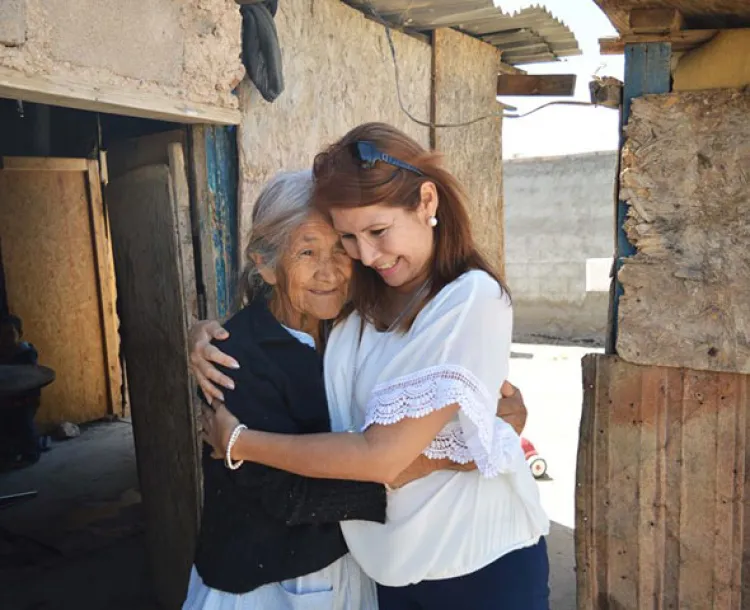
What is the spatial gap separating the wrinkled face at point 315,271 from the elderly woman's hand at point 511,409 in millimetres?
506

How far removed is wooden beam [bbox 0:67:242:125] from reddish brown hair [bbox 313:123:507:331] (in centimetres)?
133

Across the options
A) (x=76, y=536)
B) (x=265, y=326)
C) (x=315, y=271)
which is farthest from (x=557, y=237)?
(x=265, y=326)

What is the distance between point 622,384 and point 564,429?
4755mm

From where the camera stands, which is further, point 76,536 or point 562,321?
point 562,321

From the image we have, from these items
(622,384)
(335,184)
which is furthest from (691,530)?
(335,184)

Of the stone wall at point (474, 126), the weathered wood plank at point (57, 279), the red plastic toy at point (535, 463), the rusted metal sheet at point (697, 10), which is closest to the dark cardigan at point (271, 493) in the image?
the rusted metal sheet at point (697, 10)

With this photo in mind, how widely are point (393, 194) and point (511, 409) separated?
26.8 inches

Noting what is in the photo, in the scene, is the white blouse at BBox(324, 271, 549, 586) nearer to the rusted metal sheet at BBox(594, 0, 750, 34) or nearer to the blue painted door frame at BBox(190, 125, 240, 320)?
the rusted metal sheet at BBox(594, 0, 750, 34)

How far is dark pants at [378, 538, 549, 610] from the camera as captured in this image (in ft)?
5.07

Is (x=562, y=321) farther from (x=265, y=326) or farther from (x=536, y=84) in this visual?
(x=265, y=326)

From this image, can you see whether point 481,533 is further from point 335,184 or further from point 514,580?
point 335,184

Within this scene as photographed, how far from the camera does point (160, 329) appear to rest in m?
3.27

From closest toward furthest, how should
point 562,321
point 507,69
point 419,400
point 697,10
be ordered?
1. point 419,400
2. point 697,10
3. point 507,69
4. point 562,321

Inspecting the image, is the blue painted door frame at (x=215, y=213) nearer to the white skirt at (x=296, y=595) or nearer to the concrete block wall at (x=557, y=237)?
the white skirt at (x=296, y=595)
